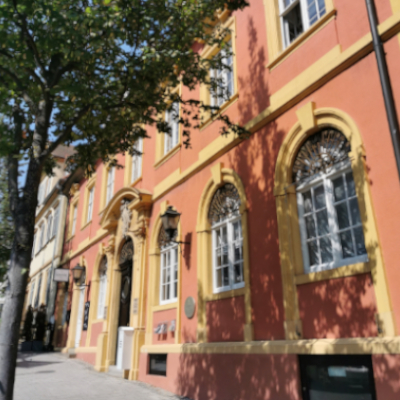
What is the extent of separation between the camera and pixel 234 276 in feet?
24.8

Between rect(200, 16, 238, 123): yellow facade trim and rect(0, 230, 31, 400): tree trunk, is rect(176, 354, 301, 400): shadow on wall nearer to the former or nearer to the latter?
rect(0, 230, 31, 400): tree trunk

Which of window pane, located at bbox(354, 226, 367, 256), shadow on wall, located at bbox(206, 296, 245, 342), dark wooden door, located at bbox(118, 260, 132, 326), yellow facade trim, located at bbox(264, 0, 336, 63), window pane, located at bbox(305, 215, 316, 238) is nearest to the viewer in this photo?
window pane, located at bbox(354, 226, 367, 256)

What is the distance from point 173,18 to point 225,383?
6.01 metres

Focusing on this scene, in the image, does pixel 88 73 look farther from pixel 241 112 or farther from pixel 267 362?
pixel 267 362

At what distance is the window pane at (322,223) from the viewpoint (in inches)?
231

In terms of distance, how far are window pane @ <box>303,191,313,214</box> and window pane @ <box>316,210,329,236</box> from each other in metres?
0.22

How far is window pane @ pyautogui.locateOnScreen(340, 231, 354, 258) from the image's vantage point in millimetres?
5434

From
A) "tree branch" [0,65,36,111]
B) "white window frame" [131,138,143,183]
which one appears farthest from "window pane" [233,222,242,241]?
"white window frame" [131,138,143,183]

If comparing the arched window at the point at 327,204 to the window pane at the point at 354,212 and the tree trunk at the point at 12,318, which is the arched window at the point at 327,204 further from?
the tree trunk at the point at 12,318

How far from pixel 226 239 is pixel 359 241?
3.09 m

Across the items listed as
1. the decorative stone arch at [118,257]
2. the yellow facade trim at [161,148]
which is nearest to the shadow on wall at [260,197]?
the yellow facade trim at [161,148]

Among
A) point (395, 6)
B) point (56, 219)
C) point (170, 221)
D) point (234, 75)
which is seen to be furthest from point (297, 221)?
point (56, 219)

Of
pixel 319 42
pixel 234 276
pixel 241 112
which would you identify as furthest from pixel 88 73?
pixel 234 276

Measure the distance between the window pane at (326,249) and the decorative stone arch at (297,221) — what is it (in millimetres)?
277
